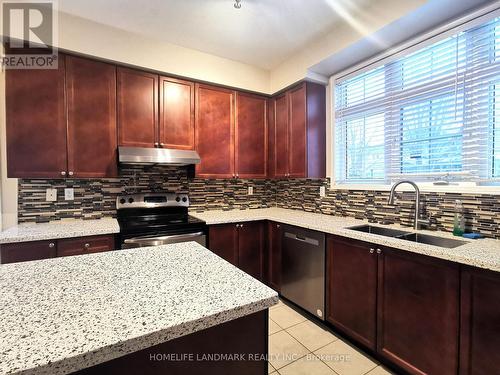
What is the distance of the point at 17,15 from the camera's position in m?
1.96

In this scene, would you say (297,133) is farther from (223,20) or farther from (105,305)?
(105,305)

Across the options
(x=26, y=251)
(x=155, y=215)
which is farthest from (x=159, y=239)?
(x=26, y=251)

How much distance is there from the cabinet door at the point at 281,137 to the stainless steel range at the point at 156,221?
1153mm

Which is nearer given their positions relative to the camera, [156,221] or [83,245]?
[83,245]

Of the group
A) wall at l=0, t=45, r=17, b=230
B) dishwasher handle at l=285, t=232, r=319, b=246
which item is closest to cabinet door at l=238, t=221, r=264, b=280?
dishwasher handle at l=285, t=232, r=319, b=246

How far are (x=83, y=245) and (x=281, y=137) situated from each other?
7.42 feet

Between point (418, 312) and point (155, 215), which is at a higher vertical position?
point (155, 215)

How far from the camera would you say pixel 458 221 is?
5.60ft

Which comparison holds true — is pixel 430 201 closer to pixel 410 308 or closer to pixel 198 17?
pixel 410 308

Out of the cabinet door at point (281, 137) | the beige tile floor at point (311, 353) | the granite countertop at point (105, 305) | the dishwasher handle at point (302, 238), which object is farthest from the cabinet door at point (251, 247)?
the granite countertop at point (105, 305)

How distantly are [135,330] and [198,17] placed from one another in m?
2.36

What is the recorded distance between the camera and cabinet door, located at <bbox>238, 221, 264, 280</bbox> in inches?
104

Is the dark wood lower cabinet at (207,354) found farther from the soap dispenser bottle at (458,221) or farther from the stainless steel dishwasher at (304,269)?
the soap dispenser bottle at (458,221)
